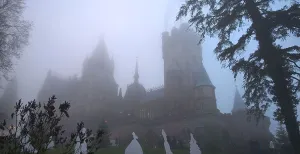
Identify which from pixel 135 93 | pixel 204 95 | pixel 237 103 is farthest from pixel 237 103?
pixel 135 93

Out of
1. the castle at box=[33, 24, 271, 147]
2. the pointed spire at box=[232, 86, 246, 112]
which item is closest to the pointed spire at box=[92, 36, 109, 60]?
the castle at box=[33, 24, 271, 147]

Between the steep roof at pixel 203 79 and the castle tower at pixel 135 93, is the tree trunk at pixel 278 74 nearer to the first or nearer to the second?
the steep roof at pixel 203 79

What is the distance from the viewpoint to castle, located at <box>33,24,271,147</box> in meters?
40.8

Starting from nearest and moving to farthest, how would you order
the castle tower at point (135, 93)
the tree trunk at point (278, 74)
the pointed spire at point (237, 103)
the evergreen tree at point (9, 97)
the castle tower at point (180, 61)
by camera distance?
the tree trunk at point (278, 74) → the pointed spire at point (237, 103) → the castle tower at point (180, 61) → the castle tower at point (135, 93) → the evergreen tree at point (9, 97)

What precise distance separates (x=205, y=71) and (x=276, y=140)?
60.1 feet

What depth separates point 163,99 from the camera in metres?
51.2

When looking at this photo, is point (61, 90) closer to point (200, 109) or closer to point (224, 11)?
point (200, 109)

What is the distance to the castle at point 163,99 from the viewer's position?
134 ft

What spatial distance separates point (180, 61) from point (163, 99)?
13.6 m

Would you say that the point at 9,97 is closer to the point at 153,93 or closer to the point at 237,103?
the point at 153,93

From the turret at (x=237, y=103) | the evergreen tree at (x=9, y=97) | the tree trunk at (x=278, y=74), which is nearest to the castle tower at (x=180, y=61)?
the turret at (x=237, y=103)

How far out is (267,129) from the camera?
4591 centimetres

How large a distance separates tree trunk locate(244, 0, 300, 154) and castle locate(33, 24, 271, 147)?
2445 centimetres

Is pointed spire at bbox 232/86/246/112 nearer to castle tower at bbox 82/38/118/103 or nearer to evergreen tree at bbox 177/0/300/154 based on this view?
A: castle tower at bbox 82/38/118/103
